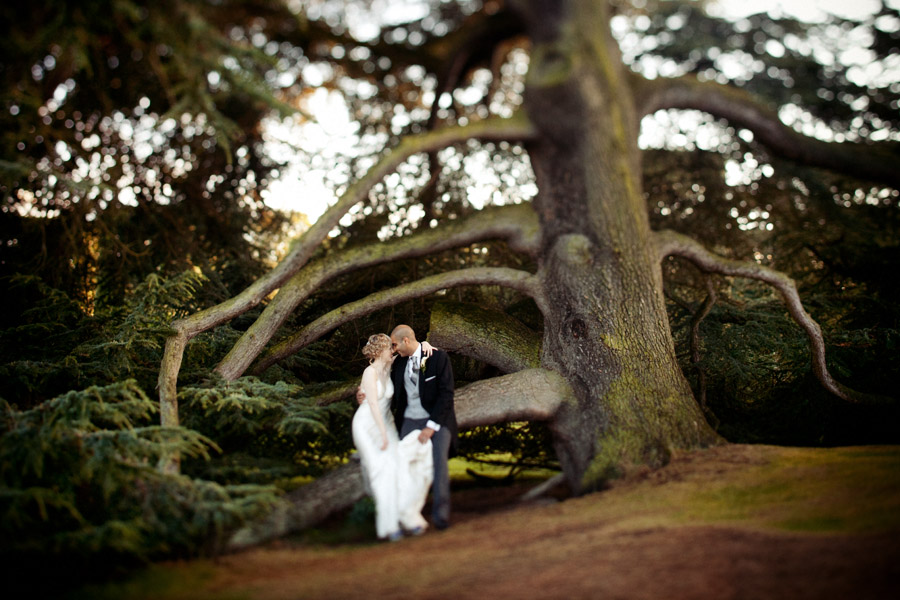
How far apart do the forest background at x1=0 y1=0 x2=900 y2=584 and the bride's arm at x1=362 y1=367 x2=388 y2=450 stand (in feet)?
1.39

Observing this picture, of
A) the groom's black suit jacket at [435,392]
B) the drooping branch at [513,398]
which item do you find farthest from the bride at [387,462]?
the drooping branch at [513,398]

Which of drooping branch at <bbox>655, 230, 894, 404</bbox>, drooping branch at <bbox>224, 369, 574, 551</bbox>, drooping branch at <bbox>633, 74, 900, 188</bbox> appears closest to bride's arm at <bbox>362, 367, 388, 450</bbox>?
drooping branch at <bbox>224, 369, 574, 551</bbox>

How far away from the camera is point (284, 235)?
10.4 m

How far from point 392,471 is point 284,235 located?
252 inches

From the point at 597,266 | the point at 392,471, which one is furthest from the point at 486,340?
the point at 392,471

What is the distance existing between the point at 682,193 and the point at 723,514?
22.0 feet

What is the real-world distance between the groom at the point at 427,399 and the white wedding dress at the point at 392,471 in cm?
10

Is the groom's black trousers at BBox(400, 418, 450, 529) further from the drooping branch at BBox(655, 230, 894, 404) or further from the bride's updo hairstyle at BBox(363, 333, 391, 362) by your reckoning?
the drooping branch at BBox(655, 230, 894, 404)

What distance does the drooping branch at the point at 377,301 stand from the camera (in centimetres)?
668

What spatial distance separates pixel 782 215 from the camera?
9195 millimetres

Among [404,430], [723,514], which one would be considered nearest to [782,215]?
[723,514]

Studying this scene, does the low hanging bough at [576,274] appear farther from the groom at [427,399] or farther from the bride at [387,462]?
the groom at [427,399]

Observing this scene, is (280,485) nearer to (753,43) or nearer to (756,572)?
(756,572)

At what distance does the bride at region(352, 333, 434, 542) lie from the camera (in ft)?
15.9
